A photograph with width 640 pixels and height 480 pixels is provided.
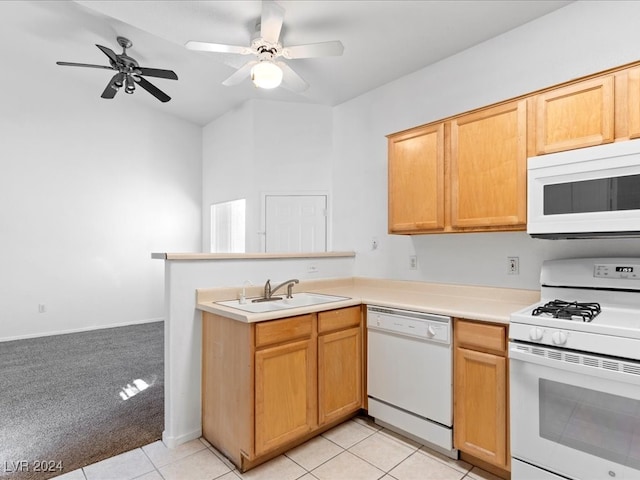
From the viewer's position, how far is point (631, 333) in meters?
1.36

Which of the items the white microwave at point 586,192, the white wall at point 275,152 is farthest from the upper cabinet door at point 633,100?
the white wall at point 275,152

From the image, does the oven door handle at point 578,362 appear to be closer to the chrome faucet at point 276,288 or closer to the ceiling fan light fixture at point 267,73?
the chrome faucet at point 276,288

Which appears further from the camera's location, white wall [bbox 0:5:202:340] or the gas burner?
white wall [bbox 0:5:202:340]

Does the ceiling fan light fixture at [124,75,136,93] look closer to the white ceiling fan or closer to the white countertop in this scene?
the white ceiling fan

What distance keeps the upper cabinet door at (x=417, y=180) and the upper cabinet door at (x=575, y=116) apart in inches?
24.0

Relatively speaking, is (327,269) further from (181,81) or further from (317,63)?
(181,81)

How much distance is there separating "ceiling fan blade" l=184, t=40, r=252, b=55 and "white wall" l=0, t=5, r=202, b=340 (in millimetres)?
2878

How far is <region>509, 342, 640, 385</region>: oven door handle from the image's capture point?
136 cm

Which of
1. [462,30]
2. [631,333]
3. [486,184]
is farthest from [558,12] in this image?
[631,333]

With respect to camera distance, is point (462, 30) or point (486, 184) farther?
point (462, 30)

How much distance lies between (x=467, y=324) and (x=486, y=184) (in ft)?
2.92

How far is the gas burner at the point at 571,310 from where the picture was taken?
1.57m

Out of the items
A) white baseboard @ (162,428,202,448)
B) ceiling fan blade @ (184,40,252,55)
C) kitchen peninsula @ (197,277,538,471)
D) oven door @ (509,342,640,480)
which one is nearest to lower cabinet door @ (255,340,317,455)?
kitchen peninsula @ (197,277,538,471)

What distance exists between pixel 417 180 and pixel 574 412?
162 centimetres
